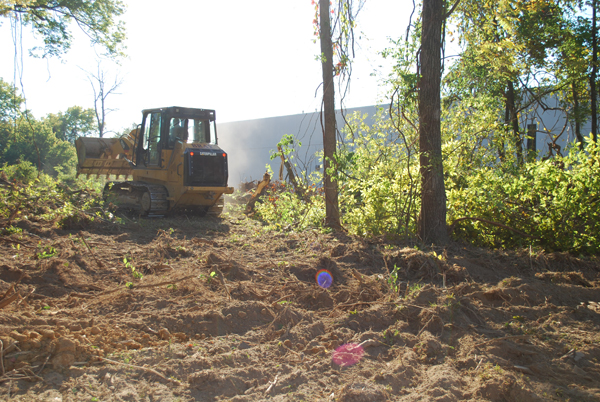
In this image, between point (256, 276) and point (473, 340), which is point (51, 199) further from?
point (473, 340)

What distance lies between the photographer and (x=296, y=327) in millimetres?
3918

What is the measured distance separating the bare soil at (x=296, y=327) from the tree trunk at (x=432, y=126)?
1.85 ft

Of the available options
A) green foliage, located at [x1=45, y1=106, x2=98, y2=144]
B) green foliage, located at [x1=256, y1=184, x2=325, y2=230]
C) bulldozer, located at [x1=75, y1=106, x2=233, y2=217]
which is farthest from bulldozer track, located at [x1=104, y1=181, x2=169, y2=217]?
green foliage, located at [x1=45, y1=106, x2=98, y2=144]

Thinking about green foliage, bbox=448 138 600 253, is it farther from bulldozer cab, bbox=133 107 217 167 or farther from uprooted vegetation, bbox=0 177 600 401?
bulldozer cab, bbox=133 107 217 167

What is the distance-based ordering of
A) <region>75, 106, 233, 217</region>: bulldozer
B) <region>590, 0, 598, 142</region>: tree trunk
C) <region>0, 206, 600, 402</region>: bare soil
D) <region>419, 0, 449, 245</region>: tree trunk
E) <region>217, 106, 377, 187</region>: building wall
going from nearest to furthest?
<region>0, 206, 600, 402</region>: bare soil → <region>419, 0, 449, 245</region>: tree trunk → <region>75, 106, 233, 217</region>: bulldozer → <region>590, 0, 598, 142</region>: tree trunk → <region>217, 106, 377, 187</region>: building wall

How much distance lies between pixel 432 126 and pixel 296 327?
4.47 meters

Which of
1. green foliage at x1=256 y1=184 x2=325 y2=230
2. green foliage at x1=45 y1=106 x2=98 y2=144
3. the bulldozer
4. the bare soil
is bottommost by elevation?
the bare soil

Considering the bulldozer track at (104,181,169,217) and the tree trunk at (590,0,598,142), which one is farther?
the tree trunk at (590,0,598,142)

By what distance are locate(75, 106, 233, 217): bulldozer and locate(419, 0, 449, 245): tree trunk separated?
600 cm

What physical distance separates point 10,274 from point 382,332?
14.9 ft

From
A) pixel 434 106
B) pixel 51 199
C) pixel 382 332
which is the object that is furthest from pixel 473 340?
pixel 51 199

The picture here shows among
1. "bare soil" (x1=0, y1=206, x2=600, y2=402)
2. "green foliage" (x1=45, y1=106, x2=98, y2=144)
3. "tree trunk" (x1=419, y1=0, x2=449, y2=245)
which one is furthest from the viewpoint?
"green foliage" (x1=45, y1=106, x2=98, y2=144)

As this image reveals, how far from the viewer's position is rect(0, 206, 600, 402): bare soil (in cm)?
→ 291

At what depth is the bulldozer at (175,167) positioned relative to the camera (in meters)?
11.0
